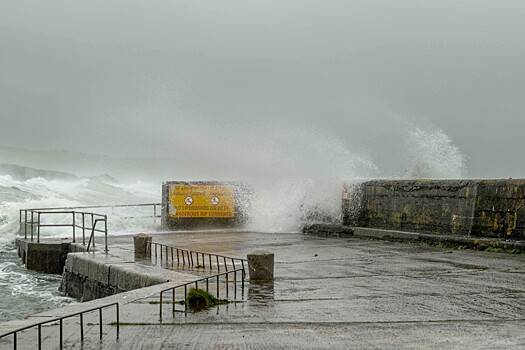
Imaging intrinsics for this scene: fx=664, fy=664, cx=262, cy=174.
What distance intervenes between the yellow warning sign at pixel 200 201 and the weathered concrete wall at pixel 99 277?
25.3 feet

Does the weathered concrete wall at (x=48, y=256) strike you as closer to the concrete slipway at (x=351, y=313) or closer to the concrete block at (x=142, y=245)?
the concrete block at (x=142, y=245)

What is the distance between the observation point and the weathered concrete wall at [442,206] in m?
12.3

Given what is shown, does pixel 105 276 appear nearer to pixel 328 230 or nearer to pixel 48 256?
pixel 48 256

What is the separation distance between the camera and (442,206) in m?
13.9

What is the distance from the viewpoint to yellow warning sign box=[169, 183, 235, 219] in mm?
19734

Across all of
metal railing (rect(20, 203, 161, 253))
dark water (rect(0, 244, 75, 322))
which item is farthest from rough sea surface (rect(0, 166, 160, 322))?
metal railing (rect(20, 203, 161, 253))

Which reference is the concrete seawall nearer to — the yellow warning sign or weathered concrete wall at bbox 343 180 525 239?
the yellow warning sign

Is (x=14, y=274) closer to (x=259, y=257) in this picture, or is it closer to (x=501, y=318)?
(x=259, y=257)

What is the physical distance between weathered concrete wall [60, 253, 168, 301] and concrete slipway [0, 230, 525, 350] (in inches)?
26.4

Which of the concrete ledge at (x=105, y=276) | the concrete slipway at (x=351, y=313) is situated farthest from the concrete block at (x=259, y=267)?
the concrete ledge at (x=105, y=276)

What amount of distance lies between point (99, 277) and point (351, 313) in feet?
16.8

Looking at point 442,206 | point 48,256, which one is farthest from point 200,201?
point 442,206

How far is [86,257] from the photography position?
11.4 metres

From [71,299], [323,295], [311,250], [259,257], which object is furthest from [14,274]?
[323,295]
